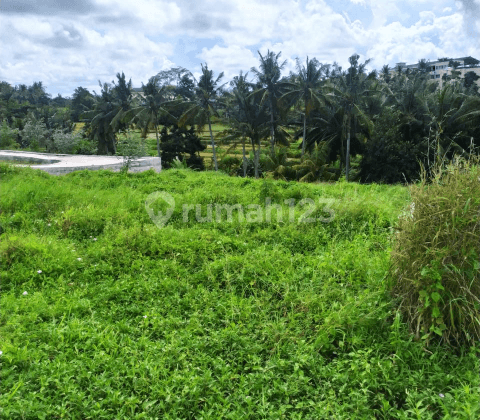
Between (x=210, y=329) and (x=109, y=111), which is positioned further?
(x=109, y=111)

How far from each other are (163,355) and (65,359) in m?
0.72

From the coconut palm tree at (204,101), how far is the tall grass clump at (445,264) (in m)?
24.2

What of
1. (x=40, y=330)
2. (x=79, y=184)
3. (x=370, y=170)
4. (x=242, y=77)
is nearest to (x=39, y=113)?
(x=242, y=77)

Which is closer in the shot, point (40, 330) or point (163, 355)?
point (163, 355)

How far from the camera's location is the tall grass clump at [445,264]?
3111 mm

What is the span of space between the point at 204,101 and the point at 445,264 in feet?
81.8

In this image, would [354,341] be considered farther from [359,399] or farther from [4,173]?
[4,173]

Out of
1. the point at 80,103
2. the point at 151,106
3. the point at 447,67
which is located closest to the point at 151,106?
the point at 151,106

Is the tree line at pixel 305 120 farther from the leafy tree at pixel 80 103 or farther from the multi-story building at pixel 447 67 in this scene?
the multi-story building at pixel 447 67

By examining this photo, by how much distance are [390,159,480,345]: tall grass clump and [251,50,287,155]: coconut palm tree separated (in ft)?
75.0

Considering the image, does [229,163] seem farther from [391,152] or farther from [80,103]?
[80,103]

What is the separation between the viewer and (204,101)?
26625 mm

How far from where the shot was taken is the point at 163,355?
3117 millimetres

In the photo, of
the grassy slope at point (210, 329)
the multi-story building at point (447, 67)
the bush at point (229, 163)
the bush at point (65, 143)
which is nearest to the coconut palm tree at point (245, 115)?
the bush at point (229, 163)
